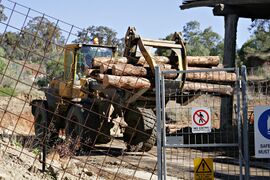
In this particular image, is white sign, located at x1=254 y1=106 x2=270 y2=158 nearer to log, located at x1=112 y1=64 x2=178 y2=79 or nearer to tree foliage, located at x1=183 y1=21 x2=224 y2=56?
log, located at x1=112 y1=64 x2=178 y2=79

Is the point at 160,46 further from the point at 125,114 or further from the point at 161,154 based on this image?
the point at 161,154

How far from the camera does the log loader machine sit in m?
11.2

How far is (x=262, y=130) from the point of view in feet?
20.5

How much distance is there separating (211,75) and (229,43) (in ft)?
21.4

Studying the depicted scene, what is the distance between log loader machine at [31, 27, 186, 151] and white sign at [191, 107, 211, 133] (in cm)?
332

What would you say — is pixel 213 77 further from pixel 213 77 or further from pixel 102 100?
pixel 102 100

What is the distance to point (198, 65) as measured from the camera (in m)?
12.0

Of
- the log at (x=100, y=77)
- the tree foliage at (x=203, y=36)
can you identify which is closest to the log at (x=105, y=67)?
the log at (x=100, y=77)

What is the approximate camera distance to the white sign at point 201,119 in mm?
6668

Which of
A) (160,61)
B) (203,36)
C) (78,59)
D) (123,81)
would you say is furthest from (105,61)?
(203,36)

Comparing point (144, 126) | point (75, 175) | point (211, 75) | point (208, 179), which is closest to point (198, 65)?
point (211, 75)

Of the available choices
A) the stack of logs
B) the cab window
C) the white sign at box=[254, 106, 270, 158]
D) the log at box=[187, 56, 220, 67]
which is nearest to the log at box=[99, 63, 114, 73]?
the stack of logs

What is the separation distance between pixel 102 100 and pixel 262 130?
6122mm

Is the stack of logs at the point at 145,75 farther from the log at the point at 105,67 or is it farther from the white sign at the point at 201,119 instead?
the white sign at the point at 201,119
